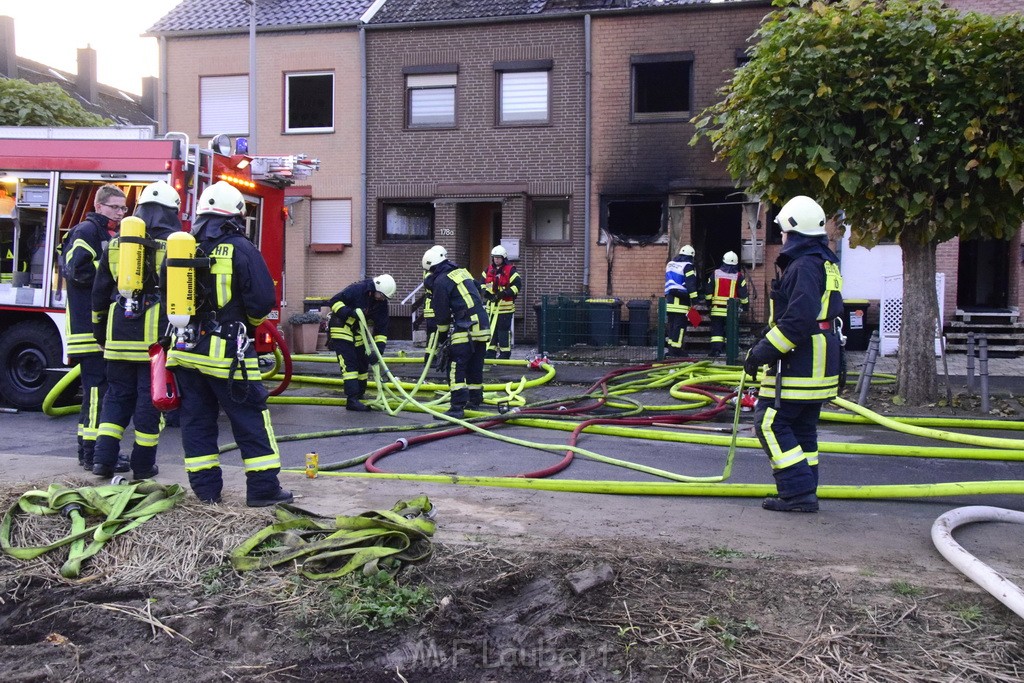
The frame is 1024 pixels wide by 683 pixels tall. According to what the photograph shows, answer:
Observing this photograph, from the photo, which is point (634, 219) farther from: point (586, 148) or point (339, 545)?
point (339, 545)

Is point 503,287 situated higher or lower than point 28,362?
higher

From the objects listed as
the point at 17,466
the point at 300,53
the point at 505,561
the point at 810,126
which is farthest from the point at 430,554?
the point at 300,53

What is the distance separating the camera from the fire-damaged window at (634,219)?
18359 mm

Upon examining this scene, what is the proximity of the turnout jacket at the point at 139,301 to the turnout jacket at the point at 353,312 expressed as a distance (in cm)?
361

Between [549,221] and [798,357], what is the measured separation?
47.4 ft

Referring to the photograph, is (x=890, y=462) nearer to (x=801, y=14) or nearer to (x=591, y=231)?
(x=801, y=14)

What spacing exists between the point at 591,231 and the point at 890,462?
38.8 ft

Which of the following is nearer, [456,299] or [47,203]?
[456,299]

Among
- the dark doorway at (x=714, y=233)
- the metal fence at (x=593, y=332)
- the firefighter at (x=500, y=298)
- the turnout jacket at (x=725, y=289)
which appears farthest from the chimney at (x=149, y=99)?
the turnout jacket at (x=725, y=289)

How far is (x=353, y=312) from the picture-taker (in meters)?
9.75

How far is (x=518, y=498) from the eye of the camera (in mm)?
5562

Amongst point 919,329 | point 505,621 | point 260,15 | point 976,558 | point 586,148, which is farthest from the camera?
point 260,15

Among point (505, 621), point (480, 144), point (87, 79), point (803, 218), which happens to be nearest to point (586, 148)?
point (480, 144)

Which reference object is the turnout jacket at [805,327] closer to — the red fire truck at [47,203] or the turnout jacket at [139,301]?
the turnout jacket at [139,301]
